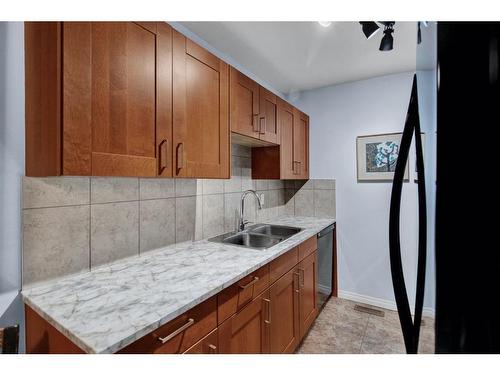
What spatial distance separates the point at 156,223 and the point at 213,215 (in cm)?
51

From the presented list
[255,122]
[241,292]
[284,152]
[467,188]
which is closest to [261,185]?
[284,152]

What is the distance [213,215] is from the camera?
6.09 feet

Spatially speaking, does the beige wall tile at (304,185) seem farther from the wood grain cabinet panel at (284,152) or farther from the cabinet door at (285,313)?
the cabinet door at (285,313)

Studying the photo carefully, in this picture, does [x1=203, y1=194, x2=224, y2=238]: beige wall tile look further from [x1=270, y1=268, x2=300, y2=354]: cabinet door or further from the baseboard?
the baseboard

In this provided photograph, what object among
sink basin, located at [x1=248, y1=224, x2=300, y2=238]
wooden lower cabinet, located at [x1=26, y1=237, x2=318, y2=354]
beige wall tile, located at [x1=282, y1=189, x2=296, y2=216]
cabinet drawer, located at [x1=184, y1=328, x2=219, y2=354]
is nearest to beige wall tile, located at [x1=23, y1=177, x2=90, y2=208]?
wooden lower cabinet, located at [x1=26, y1=237, x2=318, y2=354]

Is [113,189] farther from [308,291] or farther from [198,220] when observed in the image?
[308,291]

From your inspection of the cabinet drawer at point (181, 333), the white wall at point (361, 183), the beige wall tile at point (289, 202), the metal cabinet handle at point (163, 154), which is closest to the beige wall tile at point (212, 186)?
the metal cabinet handle at point (163, 154)

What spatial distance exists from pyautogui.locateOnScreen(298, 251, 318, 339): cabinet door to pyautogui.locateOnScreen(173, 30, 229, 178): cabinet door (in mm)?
1025

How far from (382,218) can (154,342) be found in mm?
2326

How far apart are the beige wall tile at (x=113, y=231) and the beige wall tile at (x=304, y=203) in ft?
6.46

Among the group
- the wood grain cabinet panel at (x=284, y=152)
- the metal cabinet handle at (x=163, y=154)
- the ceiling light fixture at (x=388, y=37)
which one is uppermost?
the ceiling light fixture at (x=388, y=37)

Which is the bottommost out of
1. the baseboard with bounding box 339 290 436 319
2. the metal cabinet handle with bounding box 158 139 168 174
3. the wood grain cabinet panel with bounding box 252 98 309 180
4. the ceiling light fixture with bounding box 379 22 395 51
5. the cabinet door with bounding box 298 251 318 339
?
the baseboard with bounding box 339 290 436 319

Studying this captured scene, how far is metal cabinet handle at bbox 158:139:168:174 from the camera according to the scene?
1076mm

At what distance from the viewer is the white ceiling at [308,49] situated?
1.61 m
